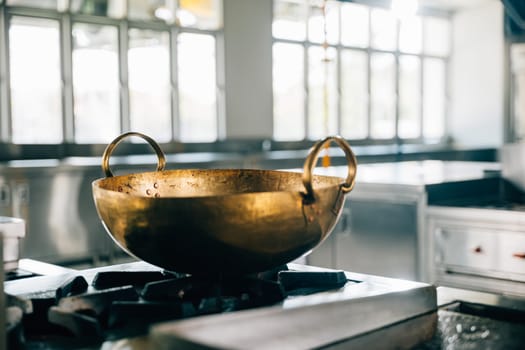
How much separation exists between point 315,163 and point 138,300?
31cm

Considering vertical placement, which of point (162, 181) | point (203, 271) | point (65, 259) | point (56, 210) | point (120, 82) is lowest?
point (65, 259)

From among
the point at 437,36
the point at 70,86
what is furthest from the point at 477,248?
the point at 437,36

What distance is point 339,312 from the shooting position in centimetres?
82

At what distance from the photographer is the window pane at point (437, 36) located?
484 inches

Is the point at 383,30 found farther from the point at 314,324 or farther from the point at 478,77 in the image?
the point at 314,324

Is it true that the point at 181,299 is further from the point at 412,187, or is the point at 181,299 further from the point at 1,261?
the point at 412,187

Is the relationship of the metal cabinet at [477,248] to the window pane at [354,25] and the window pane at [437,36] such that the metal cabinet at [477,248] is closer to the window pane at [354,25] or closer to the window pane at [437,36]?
the window pane at [354,25]

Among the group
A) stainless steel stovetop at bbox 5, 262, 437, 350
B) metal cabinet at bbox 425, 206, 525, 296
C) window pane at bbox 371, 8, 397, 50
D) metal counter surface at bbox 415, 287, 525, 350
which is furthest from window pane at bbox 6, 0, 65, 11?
metal counter surface at bbox 415, 287, 525, 350

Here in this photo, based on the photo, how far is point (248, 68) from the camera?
9234 mm

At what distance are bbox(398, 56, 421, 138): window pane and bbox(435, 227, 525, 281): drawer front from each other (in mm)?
9037

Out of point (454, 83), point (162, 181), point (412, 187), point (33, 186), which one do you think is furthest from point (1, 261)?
point (454, 83)

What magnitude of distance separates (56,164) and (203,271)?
16.3 feet

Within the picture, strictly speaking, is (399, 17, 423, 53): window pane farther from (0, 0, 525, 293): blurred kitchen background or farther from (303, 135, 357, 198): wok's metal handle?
(303, 135, 357, 198): wok's metal handle

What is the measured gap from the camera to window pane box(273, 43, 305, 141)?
9.82m
